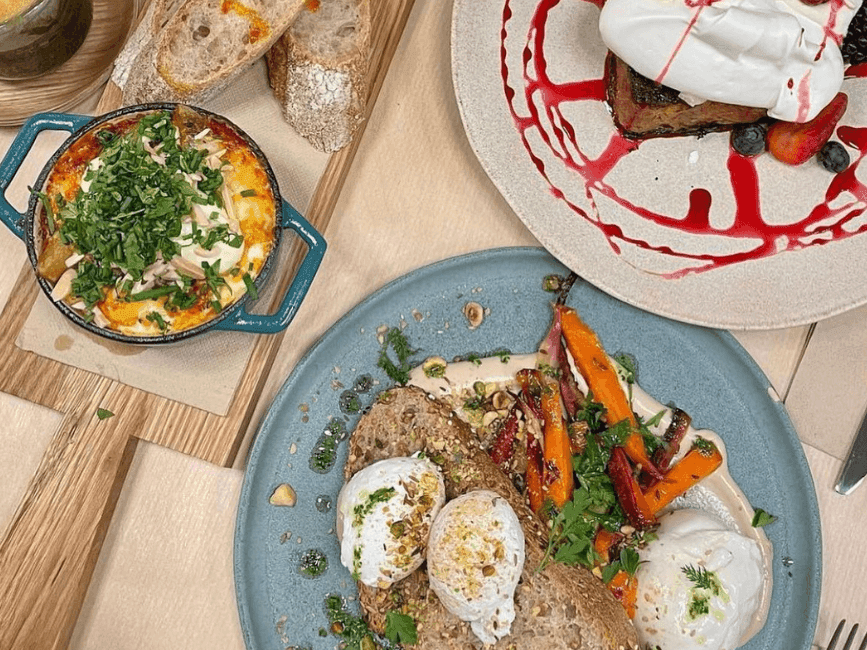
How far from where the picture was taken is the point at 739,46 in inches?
57.6

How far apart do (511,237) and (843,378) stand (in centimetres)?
75

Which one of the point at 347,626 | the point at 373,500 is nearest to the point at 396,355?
the point at 373,500

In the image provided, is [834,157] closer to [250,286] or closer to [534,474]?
[534,474]

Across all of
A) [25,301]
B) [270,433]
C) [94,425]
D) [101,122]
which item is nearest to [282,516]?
[270,433]

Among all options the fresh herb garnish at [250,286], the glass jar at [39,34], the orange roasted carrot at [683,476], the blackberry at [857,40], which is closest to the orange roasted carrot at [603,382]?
the orange roasted carrot at [683,476]

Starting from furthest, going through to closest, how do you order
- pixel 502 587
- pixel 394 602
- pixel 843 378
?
pixel 843 378 → pixel 394 602 → pixel 502 587

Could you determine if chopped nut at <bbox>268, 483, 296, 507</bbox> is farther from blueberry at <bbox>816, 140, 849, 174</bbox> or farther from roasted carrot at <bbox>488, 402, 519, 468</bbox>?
blueberry at <bbox>816, 140, 849, 174</bbox>

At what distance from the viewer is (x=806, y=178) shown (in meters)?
1.66

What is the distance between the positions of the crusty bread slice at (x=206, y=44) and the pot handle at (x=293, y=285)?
0.28 m

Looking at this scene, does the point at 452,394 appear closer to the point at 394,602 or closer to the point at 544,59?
the point at 394,602

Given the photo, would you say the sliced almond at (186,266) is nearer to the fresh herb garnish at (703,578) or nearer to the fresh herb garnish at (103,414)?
the fresh herb garnish at (103,414)

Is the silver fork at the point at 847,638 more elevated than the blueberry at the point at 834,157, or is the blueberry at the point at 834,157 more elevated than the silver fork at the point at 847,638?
the blueberry at the point at 834,157

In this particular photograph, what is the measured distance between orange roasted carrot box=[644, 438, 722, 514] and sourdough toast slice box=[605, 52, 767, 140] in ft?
2.17

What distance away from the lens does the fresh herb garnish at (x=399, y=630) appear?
1.54 m
